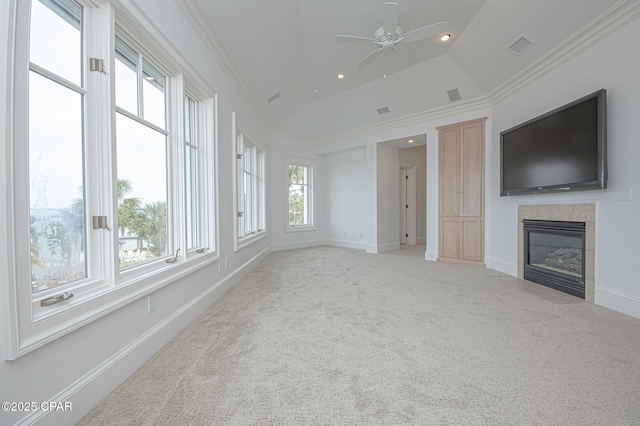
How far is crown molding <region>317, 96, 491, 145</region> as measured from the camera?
4.76 meters

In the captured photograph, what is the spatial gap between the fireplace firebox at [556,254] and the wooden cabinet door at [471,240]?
922 millimetres

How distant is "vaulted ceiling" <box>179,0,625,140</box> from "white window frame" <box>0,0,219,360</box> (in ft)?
2.51

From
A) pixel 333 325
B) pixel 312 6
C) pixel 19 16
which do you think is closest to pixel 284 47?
pixel 312 6

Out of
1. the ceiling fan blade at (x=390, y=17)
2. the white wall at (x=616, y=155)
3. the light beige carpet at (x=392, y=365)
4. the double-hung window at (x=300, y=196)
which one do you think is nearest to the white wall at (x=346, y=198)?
the double-hung window at (x=300, y=196)

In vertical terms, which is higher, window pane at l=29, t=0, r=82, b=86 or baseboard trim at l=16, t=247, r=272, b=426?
window pane at l=29, t=0, r=82, b=86

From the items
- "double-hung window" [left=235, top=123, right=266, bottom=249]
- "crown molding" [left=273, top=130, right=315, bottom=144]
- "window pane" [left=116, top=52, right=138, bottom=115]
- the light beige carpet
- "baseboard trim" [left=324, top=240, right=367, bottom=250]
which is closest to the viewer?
the light beige carpet

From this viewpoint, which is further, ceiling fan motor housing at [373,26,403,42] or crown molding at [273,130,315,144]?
crown molding at [273,130,315,144]

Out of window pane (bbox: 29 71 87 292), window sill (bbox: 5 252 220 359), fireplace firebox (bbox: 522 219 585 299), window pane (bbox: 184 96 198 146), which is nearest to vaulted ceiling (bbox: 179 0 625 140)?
window pane (bbox: 184 96 198 146)

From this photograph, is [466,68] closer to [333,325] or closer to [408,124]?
[408,124]

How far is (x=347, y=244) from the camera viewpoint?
7.22 metres

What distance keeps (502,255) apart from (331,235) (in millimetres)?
4196

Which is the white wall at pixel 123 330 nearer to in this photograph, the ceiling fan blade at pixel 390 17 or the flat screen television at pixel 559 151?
the ceiling fan blade at pixel 390 17

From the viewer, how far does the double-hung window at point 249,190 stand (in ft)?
13.8

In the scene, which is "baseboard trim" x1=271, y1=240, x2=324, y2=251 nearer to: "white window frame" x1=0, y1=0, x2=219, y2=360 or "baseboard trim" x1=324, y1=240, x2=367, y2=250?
"baseboard trim" x1=324, y1=240, x2=367, y2=250
